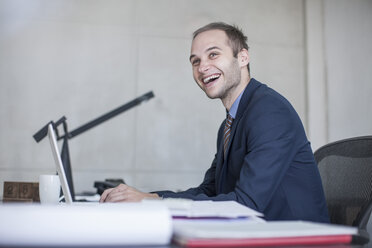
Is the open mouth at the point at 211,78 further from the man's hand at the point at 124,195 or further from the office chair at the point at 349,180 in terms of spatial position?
the man's hand at the point at 124,195

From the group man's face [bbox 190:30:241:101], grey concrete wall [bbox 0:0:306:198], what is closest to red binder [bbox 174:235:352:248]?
man's face [bbox 190:30:241:101]

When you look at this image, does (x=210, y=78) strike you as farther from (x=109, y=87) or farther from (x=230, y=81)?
(x=109, y=87)

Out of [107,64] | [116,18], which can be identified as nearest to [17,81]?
[107,64]

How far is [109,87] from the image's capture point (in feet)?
9.92

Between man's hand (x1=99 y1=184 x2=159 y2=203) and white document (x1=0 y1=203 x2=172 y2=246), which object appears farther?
man's hand (x1=99 y1=184 x2=159 y2=203)

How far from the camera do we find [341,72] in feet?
10.8

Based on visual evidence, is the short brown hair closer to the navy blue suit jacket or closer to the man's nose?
the man's nose

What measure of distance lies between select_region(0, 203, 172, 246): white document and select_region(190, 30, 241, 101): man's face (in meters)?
1.32

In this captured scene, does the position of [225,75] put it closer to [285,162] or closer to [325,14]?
[285,162]

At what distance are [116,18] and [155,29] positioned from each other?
32 cm

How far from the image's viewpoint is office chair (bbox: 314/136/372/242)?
4.23 feet

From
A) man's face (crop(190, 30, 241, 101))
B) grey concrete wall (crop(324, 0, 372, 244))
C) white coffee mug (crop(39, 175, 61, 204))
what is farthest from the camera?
grey concrete wall (crop(324, 0, 372, 244))

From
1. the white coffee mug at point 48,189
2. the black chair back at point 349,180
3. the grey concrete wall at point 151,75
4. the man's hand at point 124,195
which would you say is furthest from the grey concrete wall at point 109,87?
the man's hand at point 124,195

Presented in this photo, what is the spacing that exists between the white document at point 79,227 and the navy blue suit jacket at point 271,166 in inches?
24.5
